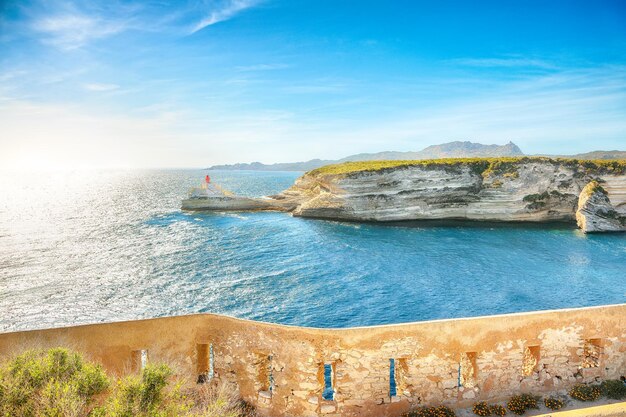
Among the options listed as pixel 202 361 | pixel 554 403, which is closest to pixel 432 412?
pixel 554 403

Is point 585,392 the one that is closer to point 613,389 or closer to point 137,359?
point 613,389

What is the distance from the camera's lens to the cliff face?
60.0 m

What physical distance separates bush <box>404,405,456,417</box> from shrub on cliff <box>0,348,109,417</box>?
9836 millimetres

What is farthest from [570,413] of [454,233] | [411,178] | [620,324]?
[411,178]

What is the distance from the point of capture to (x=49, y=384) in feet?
30.1

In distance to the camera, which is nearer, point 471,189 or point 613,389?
point 613,389

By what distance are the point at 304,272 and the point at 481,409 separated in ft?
75.3

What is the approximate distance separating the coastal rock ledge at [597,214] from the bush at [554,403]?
4820cm

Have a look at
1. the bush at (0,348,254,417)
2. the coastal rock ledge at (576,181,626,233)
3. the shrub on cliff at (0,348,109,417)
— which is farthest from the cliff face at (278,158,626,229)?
the shrub on cliff at (0,348,109,417)

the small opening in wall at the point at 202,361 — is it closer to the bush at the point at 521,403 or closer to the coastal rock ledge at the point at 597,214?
the bush at the point at 521,403

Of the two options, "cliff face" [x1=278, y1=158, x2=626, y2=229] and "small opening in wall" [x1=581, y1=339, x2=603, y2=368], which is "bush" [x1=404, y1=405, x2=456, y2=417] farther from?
"cliff face" [x1=278, y1=158, x2=626, y2=229]

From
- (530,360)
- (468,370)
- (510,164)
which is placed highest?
(510,164)

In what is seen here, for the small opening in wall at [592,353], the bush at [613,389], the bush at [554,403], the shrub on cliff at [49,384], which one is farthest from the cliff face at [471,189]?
the shrub on cliff at [49,384]

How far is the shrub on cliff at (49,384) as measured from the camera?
8883mm
